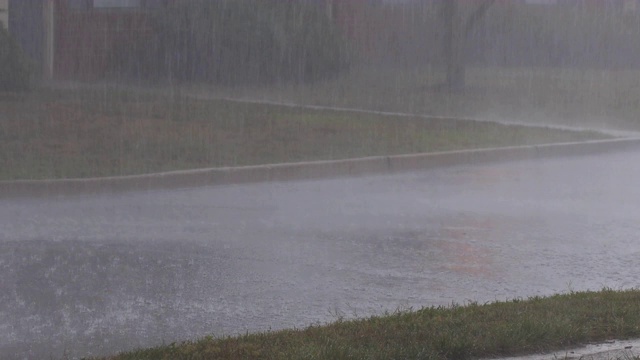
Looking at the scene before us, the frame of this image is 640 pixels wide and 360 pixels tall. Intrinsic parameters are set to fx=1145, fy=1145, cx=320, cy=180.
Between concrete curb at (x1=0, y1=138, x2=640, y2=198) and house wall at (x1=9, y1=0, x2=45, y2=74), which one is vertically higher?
house wall at (x1=9, y1=0, x2=45, y2=74)

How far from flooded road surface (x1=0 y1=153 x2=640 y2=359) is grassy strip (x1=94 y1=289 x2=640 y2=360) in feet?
2.67

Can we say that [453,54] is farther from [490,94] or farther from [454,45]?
[490,94]

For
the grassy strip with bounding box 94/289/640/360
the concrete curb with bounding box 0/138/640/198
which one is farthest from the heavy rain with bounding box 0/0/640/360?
the grassy strip with bounding box 94/289/640/360

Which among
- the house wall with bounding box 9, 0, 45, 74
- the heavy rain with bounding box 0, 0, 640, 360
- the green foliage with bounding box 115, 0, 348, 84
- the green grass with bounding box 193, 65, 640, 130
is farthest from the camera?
the house wall with bounding box 9, 0, 45, 74

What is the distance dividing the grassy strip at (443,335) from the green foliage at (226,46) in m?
19.7

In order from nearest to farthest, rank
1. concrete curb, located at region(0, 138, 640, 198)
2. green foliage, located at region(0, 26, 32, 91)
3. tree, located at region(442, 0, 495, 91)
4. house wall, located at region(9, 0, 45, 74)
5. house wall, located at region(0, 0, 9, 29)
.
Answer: concrete curb, located at region(0, 138, 640, 198)
green foliage, located at region(0, 26, 32, 91)
tree, located at region(442, 0, 495, 91)
house wall, located at region(0, 0, 9, 29)
house wall, located at region(9, 0, 45, 74)

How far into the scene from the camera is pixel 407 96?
2320cm

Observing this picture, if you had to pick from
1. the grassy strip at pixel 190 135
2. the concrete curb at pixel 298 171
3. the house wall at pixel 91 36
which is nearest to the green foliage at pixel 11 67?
the grassy strip at pixel 190 135

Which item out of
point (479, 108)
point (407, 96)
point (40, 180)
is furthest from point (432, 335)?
point (407, 96)

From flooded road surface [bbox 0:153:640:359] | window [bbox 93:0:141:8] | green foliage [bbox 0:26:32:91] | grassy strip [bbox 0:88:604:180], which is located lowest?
flooded road surface [bbox 0:153:640:359]

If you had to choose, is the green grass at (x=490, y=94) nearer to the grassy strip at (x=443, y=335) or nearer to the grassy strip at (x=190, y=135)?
the grassy strip at (x=190, y=135)

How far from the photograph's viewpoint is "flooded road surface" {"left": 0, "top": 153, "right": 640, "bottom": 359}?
273 inches

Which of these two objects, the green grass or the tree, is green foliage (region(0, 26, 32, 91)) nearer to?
the green grass

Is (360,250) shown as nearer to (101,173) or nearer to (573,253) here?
(573,253)
